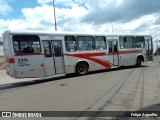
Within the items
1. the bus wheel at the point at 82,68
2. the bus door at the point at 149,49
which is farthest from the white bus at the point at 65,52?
the bus door at the point at 149,49

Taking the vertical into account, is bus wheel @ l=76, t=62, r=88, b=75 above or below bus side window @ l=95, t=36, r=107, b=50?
below

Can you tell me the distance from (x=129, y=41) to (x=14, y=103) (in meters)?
16.0

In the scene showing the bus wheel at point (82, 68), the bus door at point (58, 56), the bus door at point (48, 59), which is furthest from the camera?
the bus wheel at point (82, 68)

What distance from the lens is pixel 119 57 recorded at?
22641 mm

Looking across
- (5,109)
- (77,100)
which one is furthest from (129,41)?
→ (5,109)

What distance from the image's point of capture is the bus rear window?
15617 mm

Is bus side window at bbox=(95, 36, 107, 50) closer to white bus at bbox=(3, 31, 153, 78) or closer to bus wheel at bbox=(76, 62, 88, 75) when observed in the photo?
white bus at bbox=(3, 31, 153, 78)

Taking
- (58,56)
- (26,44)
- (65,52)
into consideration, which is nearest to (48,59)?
(58,56)

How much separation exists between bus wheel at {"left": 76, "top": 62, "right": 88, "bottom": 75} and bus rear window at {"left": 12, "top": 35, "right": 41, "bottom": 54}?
11.9 ft

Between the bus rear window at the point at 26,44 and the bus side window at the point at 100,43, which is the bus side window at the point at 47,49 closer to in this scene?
the bus rear window at the point at 26,44

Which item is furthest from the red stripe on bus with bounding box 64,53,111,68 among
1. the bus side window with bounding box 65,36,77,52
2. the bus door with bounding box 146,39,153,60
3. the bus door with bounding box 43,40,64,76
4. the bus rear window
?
the bus door with bounding box 146,39,153,60

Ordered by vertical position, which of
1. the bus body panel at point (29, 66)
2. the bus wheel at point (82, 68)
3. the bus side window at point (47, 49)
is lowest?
the bus wheel at point (82, 68)

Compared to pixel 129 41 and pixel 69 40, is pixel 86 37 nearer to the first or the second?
pixel 69 40

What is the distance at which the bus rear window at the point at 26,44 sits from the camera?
15.6 metres
